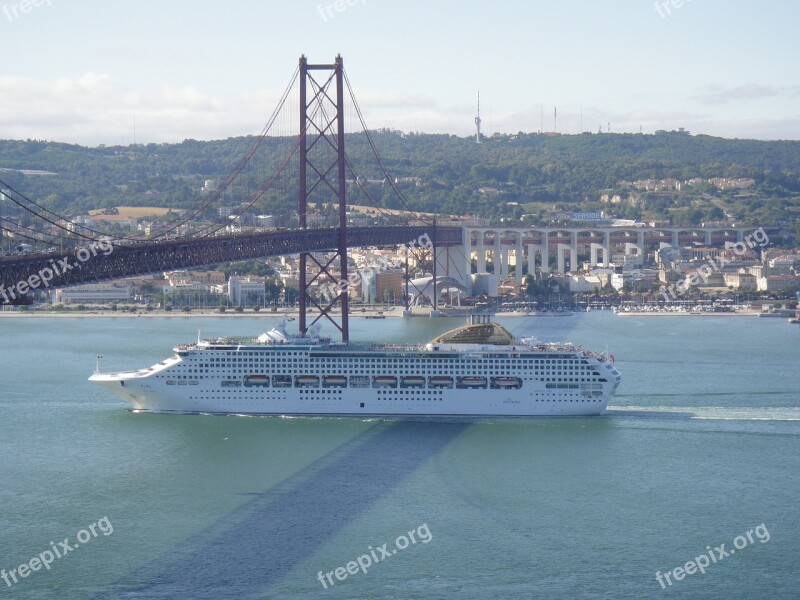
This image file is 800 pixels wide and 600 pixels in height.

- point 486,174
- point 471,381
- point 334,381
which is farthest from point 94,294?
point 486,174

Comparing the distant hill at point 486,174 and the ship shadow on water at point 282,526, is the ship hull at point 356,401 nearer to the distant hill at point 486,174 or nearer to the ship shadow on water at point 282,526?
the ship shadow on water at point 282,526

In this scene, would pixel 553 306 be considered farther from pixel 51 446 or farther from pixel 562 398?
pixel 51 446

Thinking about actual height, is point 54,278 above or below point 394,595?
above

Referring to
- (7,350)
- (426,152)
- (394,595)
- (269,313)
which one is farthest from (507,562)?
(426,152)

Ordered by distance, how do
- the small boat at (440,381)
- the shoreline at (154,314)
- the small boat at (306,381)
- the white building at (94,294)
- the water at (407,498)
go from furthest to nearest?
the white building at (94,294) < the shoreline at (154,314) < the small boat at (306,381) < the small boat at (440,381) < the water at (407,498)

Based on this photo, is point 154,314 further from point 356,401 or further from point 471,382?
point 471,382

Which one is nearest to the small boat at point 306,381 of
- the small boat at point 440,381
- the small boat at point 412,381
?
the small boat at point 412,381

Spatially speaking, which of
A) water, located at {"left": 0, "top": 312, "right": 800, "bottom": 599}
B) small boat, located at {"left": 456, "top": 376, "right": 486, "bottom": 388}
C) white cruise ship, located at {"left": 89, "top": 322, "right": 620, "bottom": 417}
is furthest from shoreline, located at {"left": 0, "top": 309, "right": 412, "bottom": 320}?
small boat, located at {"left": 456, "top": 376, "right": 486, "bottom": 388}
